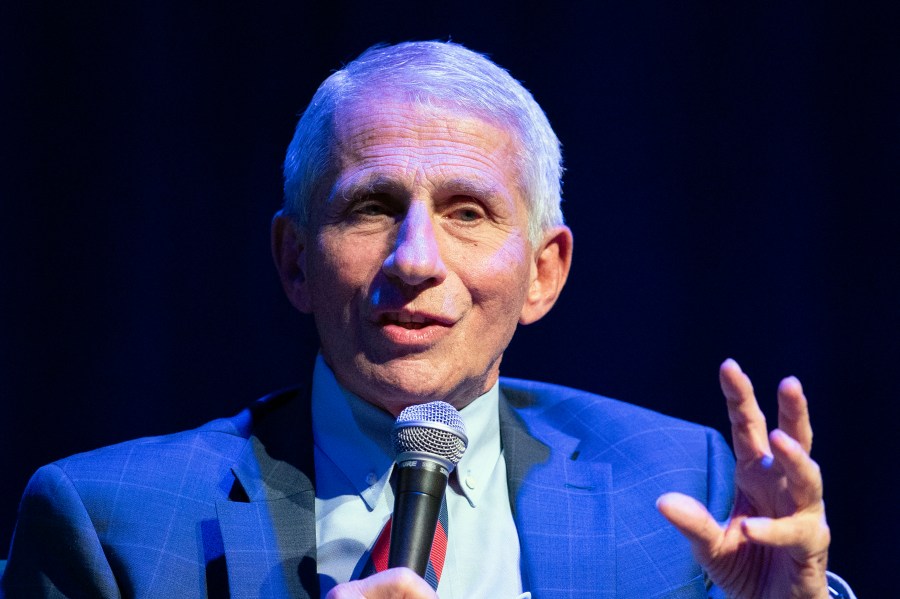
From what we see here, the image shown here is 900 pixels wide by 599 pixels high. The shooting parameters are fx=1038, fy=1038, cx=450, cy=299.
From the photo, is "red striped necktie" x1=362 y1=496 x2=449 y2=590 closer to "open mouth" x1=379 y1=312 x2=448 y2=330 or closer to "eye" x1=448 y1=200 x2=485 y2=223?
"open mouth" x1=379 y1=312 x2=448 y2=330

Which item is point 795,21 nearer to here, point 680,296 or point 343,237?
point 680,296

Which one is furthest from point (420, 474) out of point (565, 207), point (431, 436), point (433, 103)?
point (565, 207)

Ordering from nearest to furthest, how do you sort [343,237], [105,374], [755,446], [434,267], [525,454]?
[755,446] < [434,267] < [343,237] < [525,454] < [105,374]

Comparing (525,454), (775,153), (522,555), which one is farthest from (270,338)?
(775,153)

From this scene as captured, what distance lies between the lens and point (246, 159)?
106 inches

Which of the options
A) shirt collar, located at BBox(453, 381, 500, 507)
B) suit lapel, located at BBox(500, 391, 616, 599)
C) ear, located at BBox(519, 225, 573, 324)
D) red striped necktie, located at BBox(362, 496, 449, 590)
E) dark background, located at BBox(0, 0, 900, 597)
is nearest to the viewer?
red striped necktie, located at BBox(362, 496, 449, 590)

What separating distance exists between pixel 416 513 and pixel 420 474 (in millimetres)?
60

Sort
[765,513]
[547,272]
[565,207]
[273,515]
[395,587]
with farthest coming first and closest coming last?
[565,207] < [547,272] < [273,515] < [765,513] < [395,587]

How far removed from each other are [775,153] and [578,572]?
1.32 m

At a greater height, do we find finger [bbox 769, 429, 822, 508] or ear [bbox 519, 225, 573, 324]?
ear [bbox 519, 225, 573, 324]

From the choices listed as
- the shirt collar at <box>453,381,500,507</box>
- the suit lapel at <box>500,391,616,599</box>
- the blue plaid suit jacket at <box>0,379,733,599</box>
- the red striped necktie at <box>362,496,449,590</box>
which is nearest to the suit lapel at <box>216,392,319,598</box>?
the blue plaid suit jacket at <box>0,379,733,599</box>

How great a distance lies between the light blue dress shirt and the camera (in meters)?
1.91

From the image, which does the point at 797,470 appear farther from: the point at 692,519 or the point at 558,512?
the point at 558,512

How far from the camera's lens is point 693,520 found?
4.78 ft
